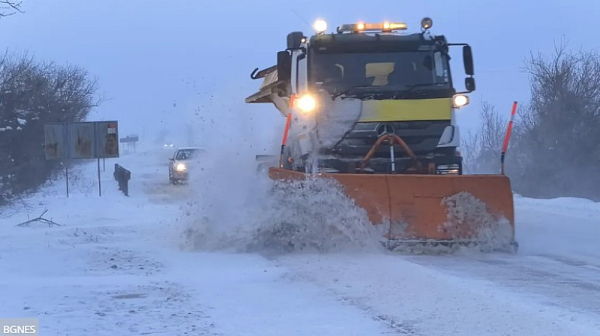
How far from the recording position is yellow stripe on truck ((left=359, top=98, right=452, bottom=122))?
9.50 metres

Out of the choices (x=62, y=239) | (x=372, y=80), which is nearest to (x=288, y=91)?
(x=372, y=80)

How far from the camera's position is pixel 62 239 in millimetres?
10375

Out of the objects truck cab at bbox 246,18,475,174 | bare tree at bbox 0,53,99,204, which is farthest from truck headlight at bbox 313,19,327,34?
bare tree at bbox 0,53,99,204

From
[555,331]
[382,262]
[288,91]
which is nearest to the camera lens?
[555,331]

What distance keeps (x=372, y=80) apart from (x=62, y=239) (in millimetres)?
4723

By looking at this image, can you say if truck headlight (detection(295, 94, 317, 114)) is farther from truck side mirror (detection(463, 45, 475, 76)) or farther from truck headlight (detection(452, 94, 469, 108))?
truck side mirror (detection(463, 45, 475, 76))

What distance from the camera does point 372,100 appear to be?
31.3 ft

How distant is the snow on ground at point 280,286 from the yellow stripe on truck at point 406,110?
58.4 inches

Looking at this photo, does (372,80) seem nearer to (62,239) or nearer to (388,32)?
(388,32)

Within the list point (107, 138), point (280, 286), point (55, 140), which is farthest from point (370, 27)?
point (55, 140)

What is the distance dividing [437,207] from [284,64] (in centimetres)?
322

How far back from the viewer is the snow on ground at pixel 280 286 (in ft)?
17.5

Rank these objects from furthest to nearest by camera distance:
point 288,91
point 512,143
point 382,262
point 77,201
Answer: point 512,143, point 77,201, point 288,91, point 382,262

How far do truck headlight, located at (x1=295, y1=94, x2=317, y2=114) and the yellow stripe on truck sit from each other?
0.64 metres
